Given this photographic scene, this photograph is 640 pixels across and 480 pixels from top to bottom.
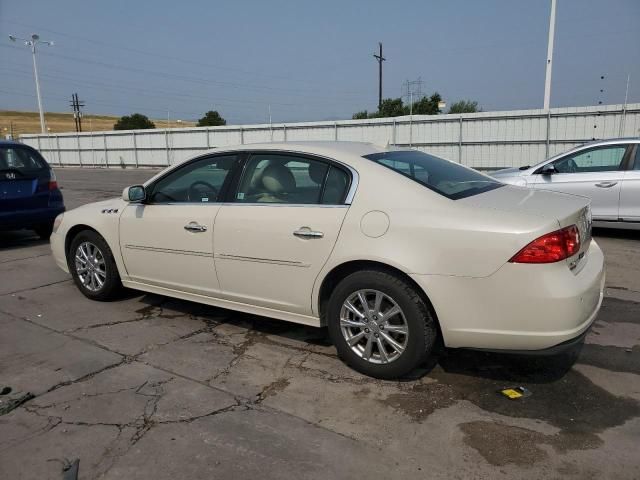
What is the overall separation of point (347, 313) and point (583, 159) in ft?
20.5

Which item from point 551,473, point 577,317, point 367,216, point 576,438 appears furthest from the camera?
point 367,216

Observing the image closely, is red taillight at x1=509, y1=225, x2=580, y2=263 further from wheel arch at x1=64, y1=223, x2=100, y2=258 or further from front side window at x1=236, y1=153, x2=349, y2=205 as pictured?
wheel arch at x1=64, y1=223, x2=100, y2=258

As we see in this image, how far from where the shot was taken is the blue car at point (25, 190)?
7523 mm

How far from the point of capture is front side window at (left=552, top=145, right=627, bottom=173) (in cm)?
769

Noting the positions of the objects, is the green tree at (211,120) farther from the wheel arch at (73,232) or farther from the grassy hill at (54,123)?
the wheel arch at (73,232)

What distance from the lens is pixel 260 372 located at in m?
3.56

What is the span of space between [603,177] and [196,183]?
6328 mm

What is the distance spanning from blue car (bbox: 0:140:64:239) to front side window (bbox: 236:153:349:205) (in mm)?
5300

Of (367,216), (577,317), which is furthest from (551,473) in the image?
(367,216)

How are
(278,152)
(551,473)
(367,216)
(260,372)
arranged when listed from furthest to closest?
(278,152)
(260,372)
(367,216)
(551,473)

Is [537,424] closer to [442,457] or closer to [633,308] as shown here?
[442,457]

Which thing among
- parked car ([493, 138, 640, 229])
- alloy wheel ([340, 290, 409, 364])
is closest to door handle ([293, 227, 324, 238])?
alloy wheel ([340, 290, 409, 364])

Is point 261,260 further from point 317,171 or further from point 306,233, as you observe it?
point 317,171

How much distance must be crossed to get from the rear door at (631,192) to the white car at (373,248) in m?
4.55
